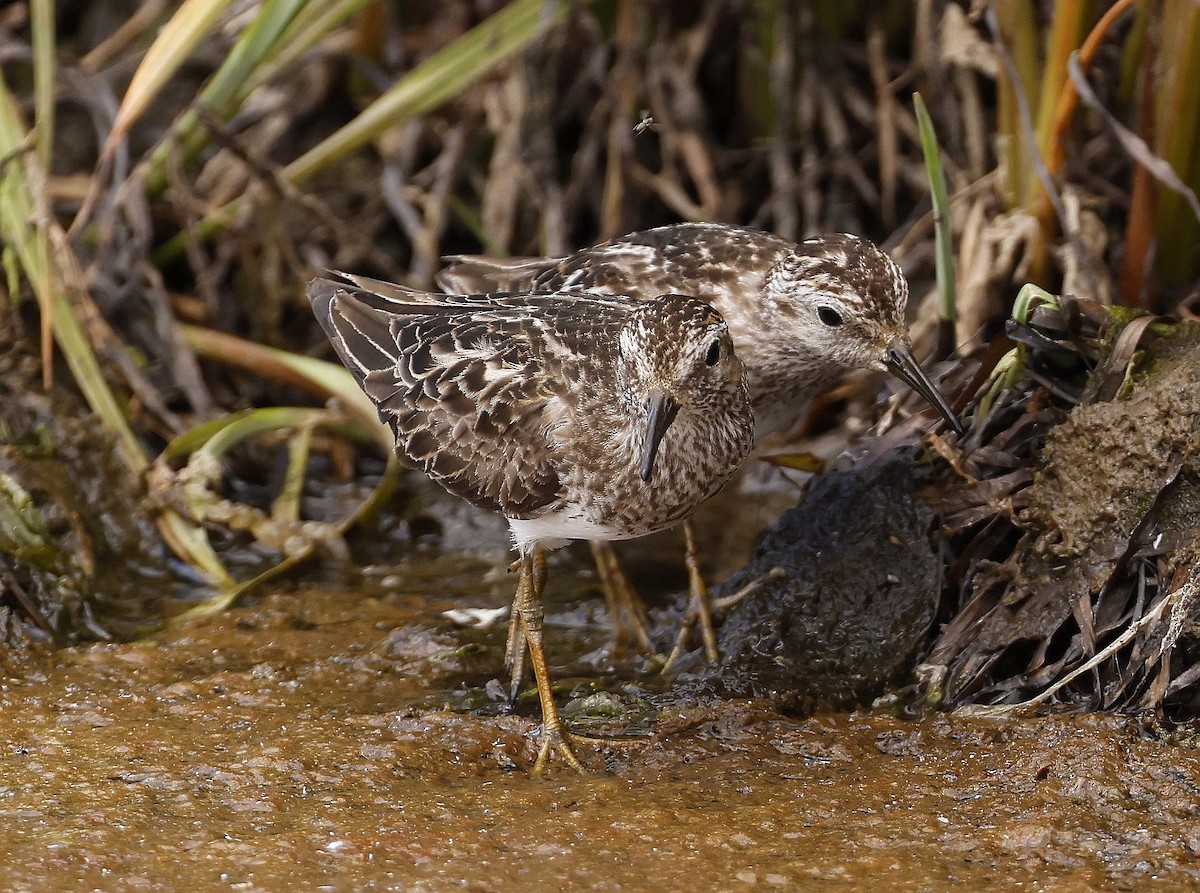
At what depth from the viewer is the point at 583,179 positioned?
6875 mm

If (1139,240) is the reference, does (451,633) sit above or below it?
below

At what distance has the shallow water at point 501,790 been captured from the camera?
3469 millimetres

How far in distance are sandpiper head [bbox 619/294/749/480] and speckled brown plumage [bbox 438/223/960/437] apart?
605 millimetres

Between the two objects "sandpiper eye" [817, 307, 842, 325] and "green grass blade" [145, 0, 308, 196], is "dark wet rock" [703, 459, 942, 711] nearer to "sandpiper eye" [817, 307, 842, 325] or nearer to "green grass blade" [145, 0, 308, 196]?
"sandpiper eye" [817, 307, 842, 325]

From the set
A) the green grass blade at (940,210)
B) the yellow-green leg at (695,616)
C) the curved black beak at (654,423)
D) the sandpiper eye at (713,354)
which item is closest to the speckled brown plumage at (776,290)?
the green grass blade at (940,210)

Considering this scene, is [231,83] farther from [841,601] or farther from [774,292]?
[841,601]

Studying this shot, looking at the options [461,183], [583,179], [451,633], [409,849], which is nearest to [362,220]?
[461,183]

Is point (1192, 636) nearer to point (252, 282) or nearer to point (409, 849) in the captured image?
point (409, 849)

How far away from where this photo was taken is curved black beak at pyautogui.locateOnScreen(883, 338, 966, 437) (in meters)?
4.59

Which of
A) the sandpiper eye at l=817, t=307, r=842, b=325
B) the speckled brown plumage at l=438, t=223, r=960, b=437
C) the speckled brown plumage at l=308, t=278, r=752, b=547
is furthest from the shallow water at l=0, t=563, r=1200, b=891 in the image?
the sandpiper eye at l=817, t=307, r=842, b=325

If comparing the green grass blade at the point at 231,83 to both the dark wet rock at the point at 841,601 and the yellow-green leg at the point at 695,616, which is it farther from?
the dark wet rock at the point at 841,601

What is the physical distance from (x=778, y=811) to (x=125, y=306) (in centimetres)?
413

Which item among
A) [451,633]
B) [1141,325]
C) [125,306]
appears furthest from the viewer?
[125,306]

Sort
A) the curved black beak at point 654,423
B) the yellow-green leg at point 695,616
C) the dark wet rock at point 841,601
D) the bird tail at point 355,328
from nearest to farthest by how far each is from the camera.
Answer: the curved black beak at point 654,423 < the dark wet rock at point 841,601 < the yellow-green leg at point 695,616 < the bird tail at point 355,328
